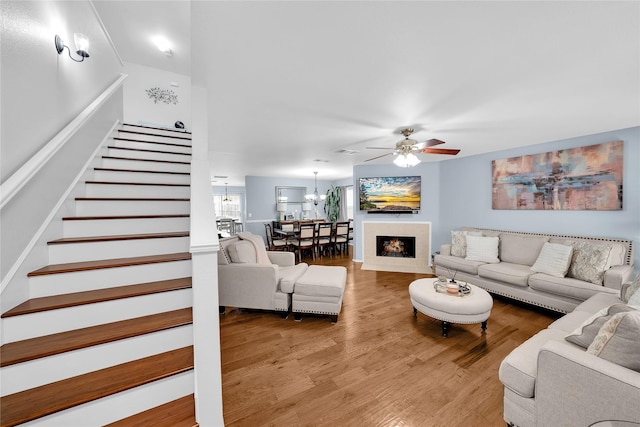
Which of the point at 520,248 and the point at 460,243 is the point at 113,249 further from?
the point at 520,248

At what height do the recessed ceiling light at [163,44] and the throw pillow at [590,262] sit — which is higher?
the recessed ceiling light at [163,44]

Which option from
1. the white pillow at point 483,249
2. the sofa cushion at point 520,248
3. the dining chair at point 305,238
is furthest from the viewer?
the dining chair at point 305,238

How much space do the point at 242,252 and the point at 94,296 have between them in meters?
1.63

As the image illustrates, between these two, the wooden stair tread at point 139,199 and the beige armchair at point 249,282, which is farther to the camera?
the beige armchair at point 249,282

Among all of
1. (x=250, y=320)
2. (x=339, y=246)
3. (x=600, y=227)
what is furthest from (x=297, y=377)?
(x=339, y=246)

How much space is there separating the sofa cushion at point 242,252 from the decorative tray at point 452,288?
7.41 ft

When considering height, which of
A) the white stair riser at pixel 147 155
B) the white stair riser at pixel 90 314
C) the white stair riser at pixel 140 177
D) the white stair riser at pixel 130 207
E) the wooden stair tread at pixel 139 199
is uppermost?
the white stair riser at pixel 147 155

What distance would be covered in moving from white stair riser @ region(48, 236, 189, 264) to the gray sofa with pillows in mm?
3997

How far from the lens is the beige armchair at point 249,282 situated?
9.45 feet

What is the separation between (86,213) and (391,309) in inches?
133

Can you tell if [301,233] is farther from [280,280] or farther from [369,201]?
[280,280]

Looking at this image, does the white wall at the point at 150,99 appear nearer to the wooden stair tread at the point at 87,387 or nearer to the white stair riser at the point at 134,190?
the white stair riser at the point at 134,190

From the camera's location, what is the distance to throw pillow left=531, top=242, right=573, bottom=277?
300 cm

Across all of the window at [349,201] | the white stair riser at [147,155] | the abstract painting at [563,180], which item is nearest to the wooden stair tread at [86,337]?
the white stair riser at [147,155]
